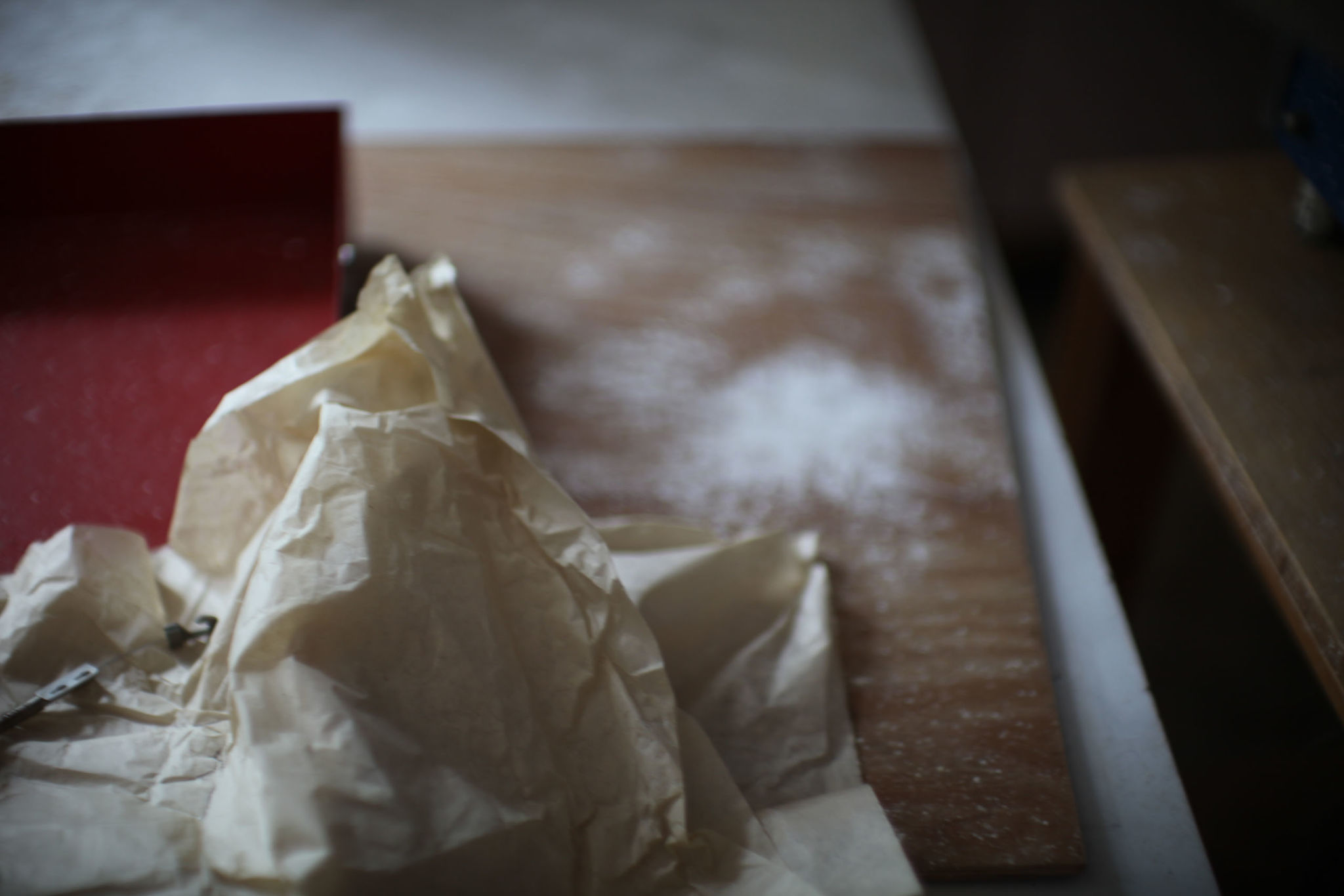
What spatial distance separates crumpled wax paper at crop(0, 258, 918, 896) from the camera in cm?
44

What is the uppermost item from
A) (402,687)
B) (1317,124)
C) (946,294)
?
(1317,124)

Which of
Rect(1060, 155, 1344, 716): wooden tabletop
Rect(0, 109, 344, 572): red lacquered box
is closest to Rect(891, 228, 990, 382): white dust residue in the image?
Rect(1060, 155, 1344, 716): wooden tabletop

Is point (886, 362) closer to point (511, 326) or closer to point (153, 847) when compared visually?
point (511, 326)

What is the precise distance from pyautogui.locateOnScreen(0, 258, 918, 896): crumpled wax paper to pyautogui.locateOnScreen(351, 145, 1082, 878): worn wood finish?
0.26 ft

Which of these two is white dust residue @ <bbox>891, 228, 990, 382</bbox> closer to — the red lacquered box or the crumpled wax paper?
the crumpled wax paper

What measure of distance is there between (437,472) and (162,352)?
0.77 ft

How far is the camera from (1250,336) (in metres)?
0.85

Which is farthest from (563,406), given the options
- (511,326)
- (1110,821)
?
(1110,821)

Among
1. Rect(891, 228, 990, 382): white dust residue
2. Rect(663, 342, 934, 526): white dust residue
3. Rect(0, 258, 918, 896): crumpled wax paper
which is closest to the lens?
Rect(0, 258, 918, 896): crumpled wax paper

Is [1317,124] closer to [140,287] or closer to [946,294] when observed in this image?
[946,294]

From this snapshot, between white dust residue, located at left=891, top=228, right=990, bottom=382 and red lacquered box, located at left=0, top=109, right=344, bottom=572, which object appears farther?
white dust residue, located at left=891, top=228, right=990, bottom=382

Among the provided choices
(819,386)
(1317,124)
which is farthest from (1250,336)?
(819,386)

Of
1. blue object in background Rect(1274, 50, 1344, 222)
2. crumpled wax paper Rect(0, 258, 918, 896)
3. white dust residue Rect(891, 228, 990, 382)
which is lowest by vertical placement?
crumpled wax paper Rect(0, 258, 918, 896)

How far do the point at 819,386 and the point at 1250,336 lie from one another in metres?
0.35
